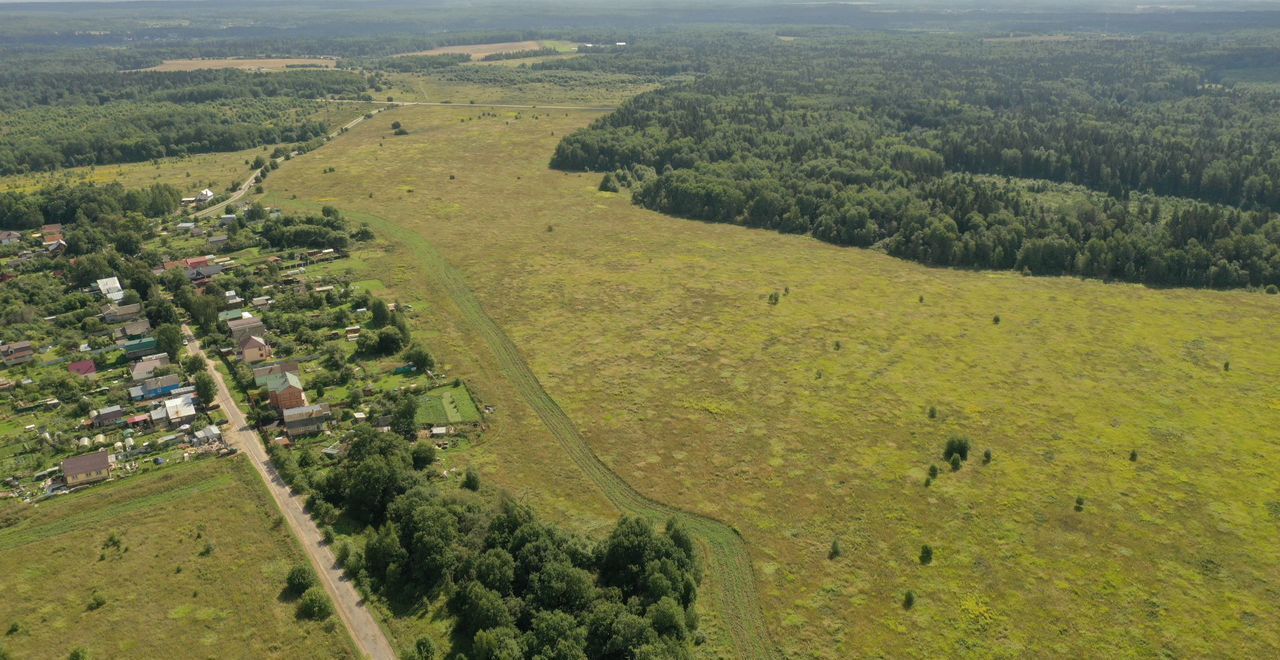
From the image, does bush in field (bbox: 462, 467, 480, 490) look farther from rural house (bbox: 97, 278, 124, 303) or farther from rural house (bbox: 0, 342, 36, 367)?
rural house (bbox: 97, 278, 124, 303)

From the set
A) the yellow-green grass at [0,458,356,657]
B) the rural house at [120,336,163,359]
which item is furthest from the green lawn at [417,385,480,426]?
the rural house at [120,336,163,359]

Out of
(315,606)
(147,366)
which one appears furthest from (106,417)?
(315,606)

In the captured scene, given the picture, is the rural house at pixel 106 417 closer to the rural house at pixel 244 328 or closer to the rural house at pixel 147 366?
the rural house at pixel 147 366

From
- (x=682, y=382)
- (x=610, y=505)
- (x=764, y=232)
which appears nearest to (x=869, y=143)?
(x=764, y=232)

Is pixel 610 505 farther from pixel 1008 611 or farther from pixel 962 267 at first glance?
pixel 962 267

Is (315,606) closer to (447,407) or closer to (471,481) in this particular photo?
(471,481)

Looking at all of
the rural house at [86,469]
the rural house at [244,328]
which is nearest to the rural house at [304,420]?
the rural house at [86,469]
